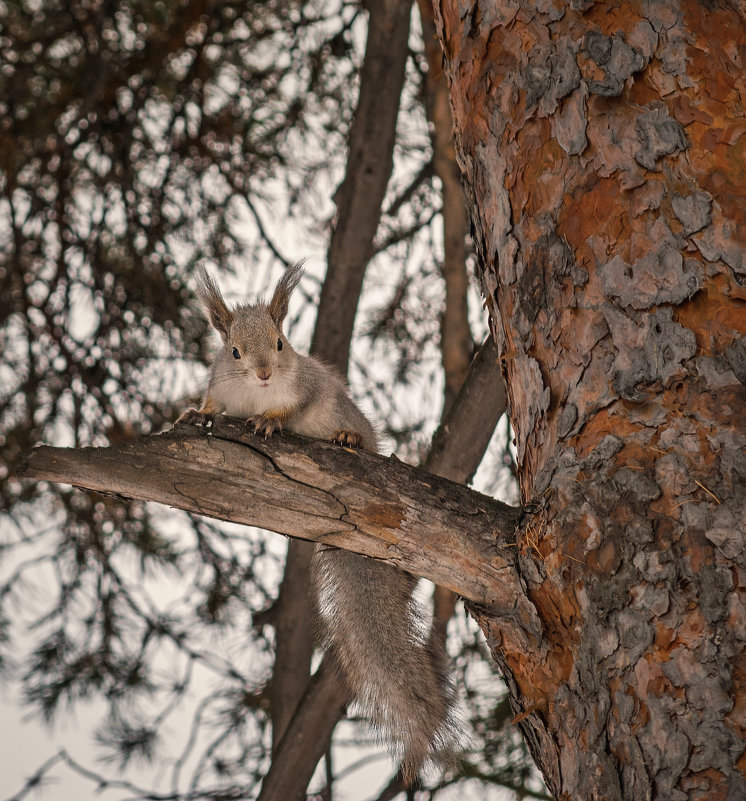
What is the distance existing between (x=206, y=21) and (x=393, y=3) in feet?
2.34

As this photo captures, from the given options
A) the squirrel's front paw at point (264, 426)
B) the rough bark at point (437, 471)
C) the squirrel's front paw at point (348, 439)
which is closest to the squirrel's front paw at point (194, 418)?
the squirrel's front paw at point (264, 426)

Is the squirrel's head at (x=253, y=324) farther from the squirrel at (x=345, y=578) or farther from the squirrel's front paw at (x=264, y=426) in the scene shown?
the squirrel's front paw at (x=264, y=426)

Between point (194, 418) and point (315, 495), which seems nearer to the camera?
point (315, 495)

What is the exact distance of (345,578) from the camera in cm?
153

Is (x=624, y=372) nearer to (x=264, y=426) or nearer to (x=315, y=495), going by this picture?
(x=315, y=495)

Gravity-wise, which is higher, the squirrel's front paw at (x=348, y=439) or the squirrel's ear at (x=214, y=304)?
the squirrel's ear at (x=214, y=304)

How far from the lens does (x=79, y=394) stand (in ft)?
7.64

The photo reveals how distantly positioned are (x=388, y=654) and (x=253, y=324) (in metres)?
0.64

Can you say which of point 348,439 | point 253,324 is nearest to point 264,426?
point 348,439

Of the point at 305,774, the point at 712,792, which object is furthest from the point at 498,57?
the point at 305,774

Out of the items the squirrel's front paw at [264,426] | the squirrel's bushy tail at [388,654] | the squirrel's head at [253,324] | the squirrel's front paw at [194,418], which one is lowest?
the squirrel's bushy tail at [388,654]

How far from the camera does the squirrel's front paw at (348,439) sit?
1599mm

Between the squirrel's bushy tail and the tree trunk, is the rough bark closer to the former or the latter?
the squirrel's bushy tail

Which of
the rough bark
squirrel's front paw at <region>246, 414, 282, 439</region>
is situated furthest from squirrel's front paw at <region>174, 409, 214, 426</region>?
the rough bark
